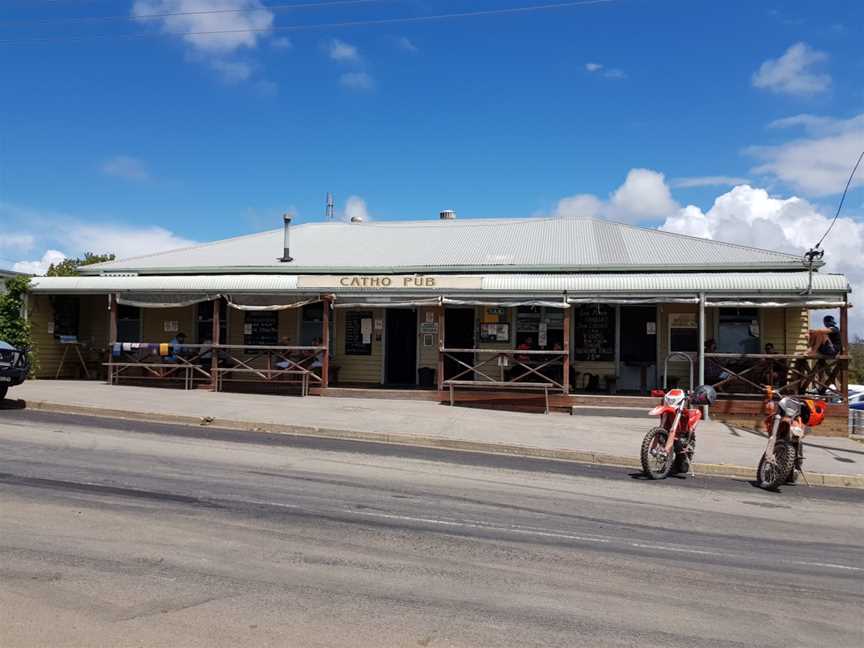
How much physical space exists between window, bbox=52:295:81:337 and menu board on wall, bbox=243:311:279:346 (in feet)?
17.4

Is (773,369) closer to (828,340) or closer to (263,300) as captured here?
(828,340)

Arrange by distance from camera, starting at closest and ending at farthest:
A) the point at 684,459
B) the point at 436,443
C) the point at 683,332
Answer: the point at 684,459, the point at 436,443, the point at 683,332

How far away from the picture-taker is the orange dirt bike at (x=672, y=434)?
962 cm

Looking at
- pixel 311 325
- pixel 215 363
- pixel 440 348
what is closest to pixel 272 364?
pixel 311 325

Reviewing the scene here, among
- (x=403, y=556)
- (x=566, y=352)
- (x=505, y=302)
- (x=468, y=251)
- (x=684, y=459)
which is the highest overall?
(x=468, y=251)

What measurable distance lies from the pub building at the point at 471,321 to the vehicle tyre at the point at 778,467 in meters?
5.54

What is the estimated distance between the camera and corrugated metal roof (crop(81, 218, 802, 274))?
18.4 m

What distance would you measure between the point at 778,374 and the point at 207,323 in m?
14.7

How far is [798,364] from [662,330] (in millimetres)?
3087

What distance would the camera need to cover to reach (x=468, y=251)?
67.1 ft

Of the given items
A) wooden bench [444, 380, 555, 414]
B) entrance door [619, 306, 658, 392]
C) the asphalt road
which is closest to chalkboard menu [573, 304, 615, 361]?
entrance door [619, 306, 658, 392]

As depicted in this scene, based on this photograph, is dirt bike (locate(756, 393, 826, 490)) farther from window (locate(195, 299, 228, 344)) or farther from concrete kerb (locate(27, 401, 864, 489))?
window (locate(195, 299, 228, 344))

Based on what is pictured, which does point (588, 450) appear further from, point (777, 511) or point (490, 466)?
point (777, 511)

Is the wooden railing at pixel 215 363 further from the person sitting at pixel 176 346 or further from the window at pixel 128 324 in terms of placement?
the window at pixel 128 324
